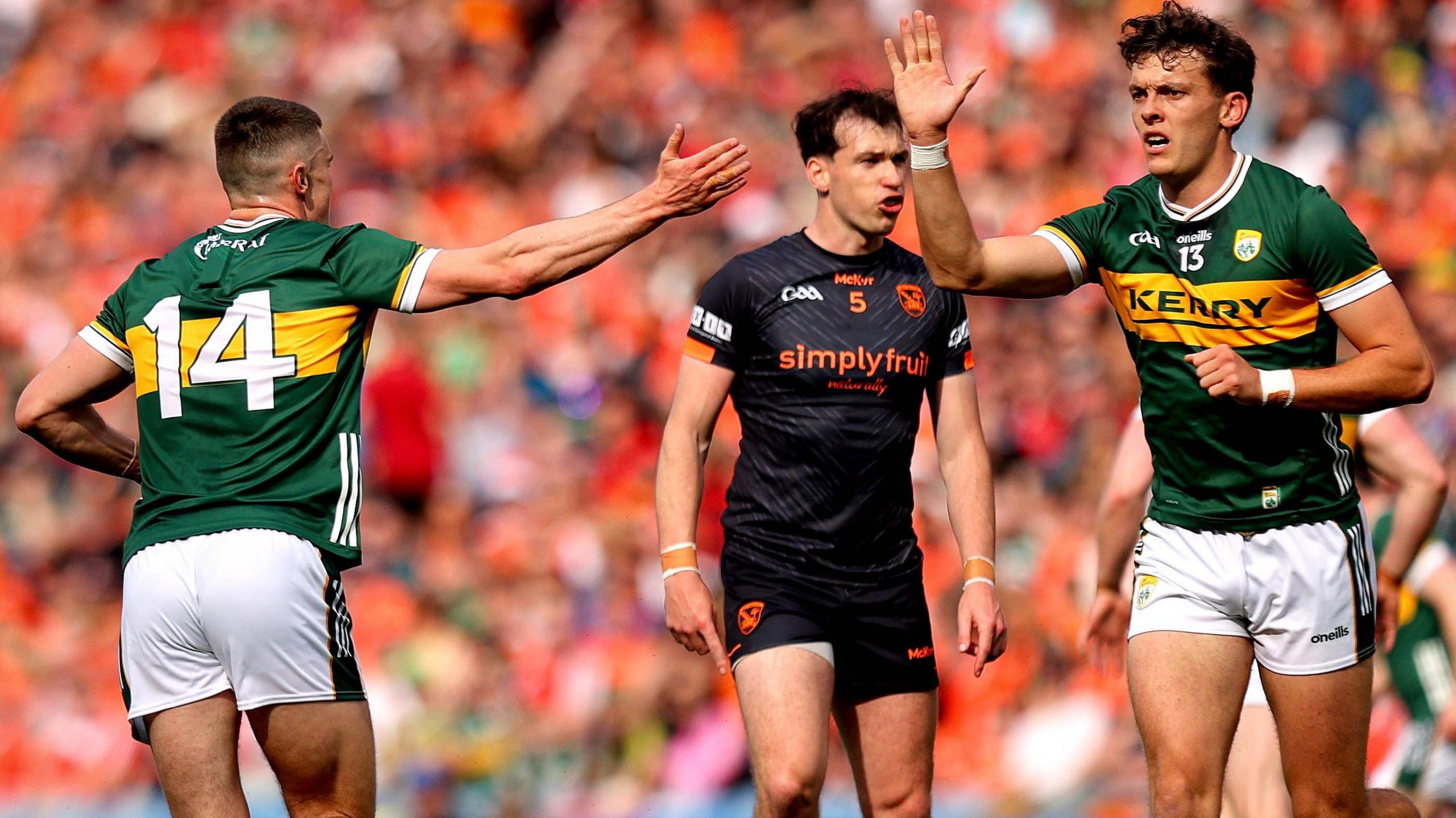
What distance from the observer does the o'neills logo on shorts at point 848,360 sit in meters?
6.42

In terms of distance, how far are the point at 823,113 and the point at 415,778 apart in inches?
214

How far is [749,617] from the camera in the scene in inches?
248

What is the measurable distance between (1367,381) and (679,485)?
2.42 m

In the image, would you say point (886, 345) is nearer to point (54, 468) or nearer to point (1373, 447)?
point (1373, 447)

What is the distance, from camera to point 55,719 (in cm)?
1166

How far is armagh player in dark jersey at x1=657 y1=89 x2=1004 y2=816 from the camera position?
627cm

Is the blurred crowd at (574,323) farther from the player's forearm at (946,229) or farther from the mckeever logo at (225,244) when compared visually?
the mckeever logo at (225,244)

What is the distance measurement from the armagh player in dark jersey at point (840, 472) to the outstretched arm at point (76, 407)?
195 centimetres

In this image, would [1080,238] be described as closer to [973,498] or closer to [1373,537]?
[973,498]

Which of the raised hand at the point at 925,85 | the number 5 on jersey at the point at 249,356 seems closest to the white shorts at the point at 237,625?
the number 5 on jersey at the point at 249,356

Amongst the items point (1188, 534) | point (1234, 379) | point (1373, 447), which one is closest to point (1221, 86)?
point (1234, 379)

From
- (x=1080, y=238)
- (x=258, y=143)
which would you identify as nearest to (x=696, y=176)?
(x=1080, y=238)

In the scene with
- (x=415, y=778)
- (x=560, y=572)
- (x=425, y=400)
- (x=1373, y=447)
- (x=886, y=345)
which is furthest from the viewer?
(x=425, y=400)

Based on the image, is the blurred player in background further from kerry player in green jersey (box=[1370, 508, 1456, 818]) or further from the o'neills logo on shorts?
the o'neills logo on shorts
